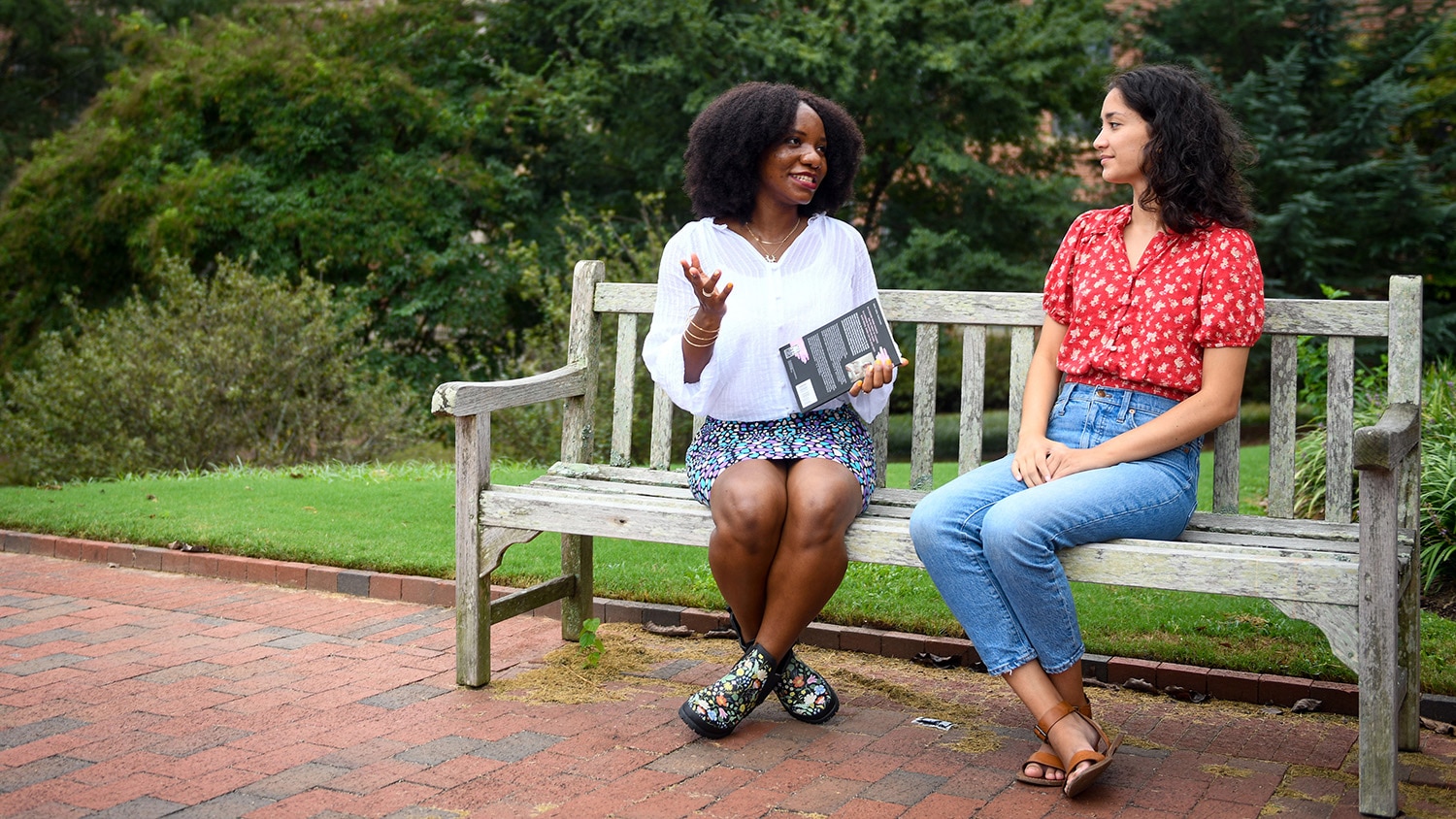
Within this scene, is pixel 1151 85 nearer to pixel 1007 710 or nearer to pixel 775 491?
pixel 775 491

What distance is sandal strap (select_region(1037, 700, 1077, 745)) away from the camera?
3.14 m

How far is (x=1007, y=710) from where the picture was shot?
3.80 meters

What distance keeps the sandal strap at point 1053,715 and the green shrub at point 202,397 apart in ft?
23.3

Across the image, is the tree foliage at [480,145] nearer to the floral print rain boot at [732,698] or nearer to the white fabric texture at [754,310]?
the white fabric texture at [754,310]

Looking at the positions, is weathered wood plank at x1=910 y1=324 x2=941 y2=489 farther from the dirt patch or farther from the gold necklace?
the dirt patch

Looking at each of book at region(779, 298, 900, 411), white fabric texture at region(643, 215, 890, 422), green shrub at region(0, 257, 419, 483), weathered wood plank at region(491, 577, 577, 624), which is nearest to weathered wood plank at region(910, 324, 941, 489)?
white fabric texture at region(643, 215, 890, 422)

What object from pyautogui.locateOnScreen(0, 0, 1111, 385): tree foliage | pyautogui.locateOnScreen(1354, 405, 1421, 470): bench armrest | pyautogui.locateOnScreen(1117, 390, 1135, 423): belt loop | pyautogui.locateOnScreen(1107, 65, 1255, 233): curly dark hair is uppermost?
pyautogui.locateOnScreen(0, 0, 1111, 385): tree foliage

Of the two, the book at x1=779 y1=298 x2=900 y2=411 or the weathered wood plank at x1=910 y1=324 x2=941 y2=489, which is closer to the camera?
the book at x1=779 y1=298 x2=900 y2=411

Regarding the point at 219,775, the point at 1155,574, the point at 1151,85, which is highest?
the point at 1151,85

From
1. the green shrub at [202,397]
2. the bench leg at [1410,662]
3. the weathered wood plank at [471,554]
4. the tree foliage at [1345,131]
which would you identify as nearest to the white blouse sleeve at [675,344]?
the weathered wood plank at [471,554]

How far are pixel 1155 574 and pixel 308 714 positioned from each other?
2.33m

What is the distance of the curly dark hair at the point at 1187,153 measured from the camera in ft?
11.1

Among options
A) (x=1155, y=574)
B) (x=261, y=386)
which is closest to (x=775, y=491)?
(x=1155, y=574)

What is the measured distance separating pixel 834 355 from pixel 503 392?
→ 1.04 m
